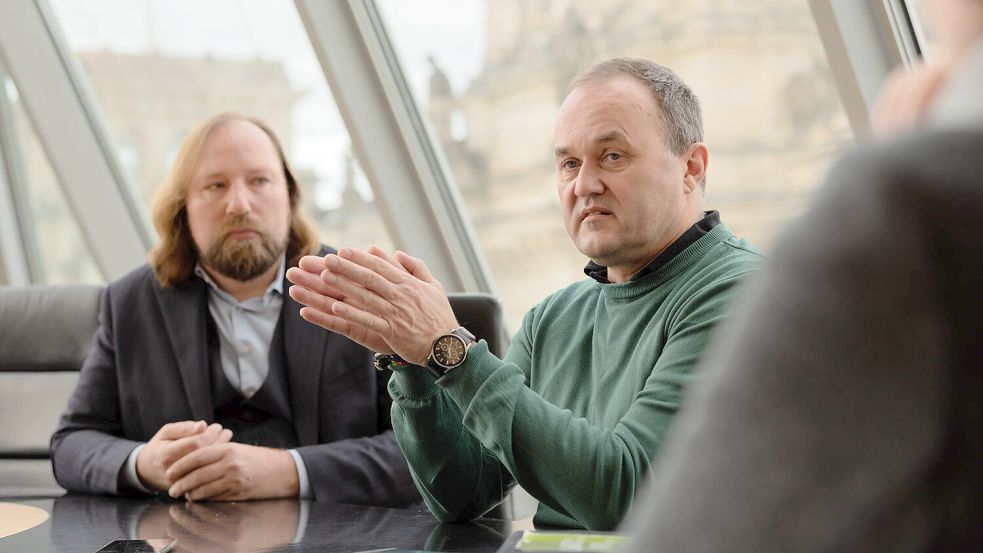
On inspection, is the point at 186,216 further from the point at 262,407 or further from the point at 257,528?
the point at 257,528

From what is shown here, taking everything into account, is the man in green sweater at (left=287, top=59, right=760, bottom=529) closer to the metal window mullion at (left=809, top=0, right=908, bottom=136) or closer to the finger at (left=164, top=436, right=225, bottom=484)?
the finger at (left=164, top=436, right=225, bottom=484)

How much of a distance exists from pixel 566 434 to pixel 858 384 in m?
1.01

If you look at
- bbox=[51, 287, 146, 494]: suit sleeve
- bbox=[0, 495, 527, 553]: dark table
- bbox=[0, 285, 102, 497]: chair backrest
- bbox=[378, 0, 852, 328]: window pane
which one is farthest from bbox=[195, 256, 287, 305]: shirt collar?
bbox=[378, 0, 852, 328]: window pane

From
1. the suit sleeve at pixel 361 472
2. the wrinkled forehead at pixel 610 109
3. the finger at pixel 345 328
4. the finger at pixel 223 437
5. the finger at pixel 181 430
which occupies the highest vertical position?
the wrinkled forehead at pixel 610 109

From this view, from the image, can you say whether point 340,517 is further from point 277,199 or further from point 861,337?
point 861,337

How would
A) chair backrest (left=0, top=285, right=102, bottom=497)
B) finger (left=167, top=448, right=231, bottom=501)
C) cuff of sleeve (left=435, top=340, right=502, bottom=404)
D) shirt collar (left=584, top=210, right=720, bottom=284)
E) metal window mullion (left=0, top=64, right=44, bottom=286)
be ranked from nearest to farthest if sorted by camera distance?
cuff of sleeve (left=435, top=340, right=502, bottom=404) < shirt collar (left=584, top=210, right=720, bottom=284) < finger (left=167, top=448, right=231, bottom=501) < chair backrest (left=0, top=285, right=102, bottom=497) < metal window mullion (left=0, top=64, right=44, bottom=286)

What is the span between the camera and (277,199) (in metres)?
2.66

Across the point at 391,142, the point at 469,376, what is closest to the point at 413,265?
the point at 469,376

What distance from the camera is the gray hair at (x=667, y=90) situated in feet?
5.98

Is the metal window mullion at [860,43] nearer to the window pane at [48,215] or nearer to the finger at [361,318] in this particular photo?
the finger at [361,318]

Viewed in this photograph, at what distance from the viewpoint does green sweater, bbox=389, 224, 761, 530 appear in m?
1.39

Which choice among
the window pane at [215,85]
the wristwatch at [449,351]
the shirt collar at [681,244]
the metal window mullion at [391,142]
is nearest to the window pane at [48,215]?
the window pane at [215,85]

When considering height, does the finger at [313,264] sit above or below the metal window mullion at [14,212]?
below

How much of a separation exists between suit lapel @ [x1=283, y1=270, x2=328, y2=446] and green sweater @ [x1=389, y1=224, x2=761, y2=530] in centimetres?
59
